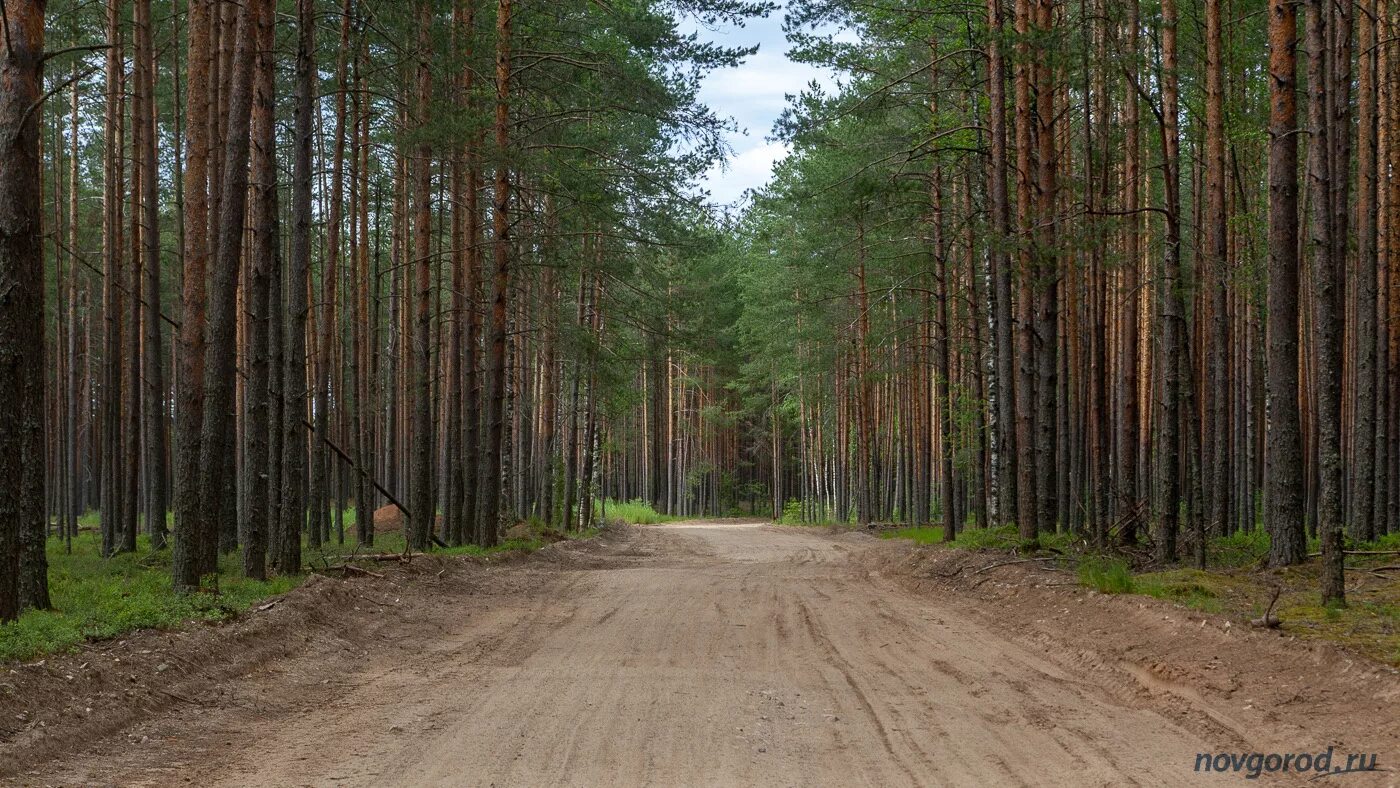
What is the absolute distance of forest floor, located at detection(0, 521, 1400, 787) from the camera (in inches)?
207

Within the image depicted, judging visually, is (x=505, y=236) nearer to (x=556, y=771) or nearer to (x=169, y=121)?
(x=169, y=121)

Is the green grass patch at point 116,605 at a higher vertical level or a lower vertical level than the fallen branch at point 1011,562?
higher

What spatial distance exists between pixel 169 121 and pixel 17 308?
18912 millimetres

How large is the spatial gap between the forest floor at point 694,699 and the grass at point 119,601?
0.26 metres

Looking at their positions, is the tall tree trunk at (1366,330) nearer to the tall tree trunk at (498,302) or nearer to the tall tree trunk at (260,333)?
the tall tree trunk at (498,302)

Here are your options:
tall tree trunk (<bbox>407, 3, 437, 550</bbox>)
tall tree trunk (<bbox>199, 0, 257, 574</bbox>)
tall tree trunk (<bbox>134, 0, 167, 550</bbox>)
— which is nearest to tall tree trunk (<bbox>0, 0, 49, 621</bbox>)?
tall tree trunk (<bbox>199, 0, 257, 574</bbox>)

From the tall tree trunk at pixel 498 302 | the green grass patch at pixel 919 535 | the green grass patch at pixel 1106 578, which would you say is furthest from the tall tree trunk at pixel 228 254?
the green grass patch at pixel 919 535

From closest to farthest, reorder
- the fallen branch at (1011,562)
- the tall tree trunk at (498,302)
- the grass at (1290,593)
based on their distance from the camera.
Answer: the grass at (1290,593) → the fallen branch at (1011,562) → the tall tree trunk at (498,302)

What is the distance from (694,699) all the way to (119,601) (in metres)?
5.79

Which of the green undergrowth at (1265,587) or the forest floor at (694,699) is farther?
the green undergrowth at (1265,587)

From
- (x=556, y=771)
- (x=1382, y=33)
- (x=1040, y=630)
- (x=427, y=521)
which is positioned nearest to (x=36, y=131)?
(x=556, y=771)

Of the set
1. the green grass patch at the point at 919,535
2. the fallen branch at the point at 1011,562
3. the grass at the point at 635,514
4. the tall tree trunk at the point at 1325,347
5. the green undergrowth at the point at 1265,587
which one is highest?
the tall tree trunk at the point at 1325,347

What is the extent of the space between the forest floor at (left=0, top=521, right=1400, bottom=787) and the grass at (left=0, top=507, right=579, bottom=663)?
10.3 inches

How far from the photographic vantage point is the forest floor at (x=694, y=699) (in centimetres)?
527
